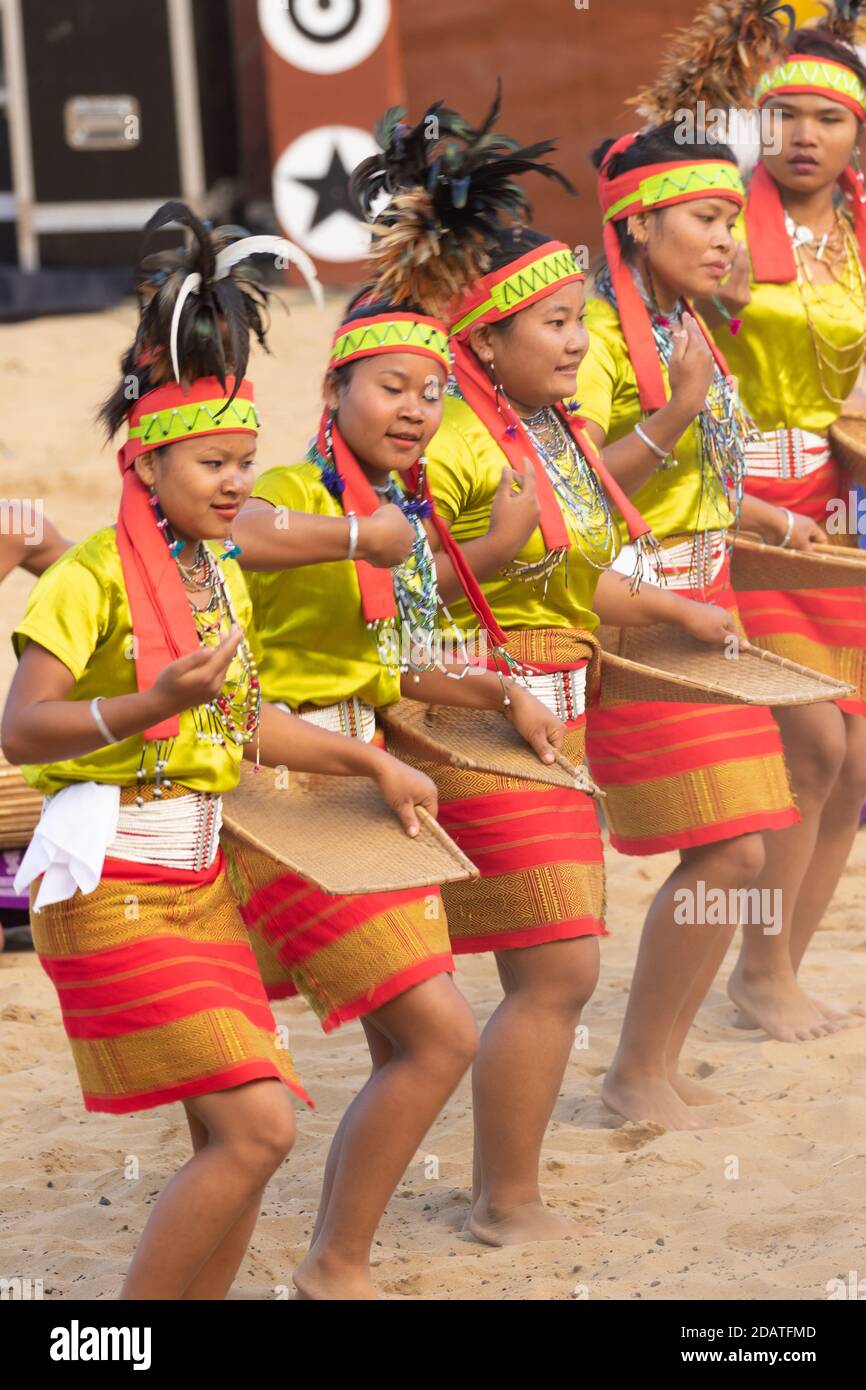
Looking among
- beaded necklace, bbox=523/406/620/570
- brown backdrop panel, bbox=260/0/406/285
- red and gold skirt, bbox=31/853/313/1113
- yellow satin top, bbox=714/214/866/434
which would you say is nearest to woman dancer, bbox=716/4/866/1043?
yellow satin top, bbox=714/214/866/434

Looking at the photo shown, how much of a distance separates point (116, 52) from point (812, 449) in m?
6.72

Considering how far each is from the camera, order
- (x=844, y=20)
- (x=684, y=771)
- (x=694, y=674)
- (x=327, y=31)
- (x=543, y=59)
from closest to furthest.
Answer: (x=694, y=674) < (x=684, y=771) < (x=844, y=20) < (x=327, y=31) < (x=543, y=59)

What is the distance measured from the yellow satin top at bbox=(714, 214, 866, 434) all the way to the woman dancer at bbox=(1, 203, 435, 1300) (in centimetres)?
177

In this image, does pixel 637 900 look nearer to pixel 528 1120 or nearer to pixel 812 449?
pixel 812 449

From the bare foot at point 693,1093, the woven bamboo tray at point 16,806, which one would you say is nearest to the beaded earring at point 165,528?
the bare foot at point 693,1093

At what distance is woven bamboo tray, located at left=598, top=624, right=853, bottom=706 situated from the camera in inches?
141

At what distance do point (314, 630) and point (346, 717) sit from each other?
6.0 inches

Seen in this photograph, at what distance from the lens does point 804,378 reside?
14.9 feet

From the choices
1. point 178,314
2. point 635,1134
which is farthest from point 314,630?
point 635,1134

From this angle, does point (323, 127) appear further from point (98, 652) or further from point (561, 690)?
point (98, 652)

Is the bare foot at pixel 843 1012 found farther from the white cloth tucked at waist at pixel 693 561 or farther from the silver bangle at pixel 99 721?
the silver bangle at pixel 99 721

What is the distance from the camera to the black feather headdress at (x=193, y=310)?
2.95 metres

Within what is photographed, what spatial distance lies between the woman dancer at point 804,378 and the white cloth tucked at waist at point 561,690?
92 centimetres

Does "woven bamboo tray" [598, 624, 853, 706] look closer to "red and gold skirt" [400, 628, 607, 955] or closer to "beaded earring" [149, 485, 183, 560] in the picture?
"red and gold skirt" [400, 628, 607, 955]
